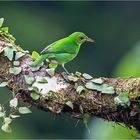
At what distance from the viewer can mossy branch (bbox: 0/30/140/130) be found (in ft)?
14.2

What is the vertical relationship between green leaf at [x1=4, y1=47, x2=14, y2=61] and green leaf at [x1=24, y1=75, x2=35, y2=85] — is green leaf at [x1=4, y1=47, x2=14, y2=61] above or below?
above

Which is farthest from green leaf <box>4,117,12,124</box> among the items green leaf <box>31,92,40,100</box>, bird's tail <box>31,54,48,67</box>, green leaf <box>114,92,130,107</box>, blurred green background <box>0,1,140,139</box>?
blurred green background <box>0,1,140,139</box>

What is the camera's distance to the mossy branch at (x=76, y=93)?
14.2ft

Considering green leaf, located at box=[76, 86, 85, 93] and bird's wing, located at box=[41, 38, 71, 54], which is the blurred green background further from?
green leaf, located at box=[76, 86, 85, 93]

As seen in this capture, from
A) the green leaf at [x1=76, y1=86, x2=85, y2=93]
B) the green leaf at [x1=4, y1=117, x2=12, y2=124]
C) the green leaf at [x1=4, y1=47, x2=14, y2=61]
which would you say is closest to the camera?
the green leaf at [x1=76, y1=86, x2=85, y2=93]

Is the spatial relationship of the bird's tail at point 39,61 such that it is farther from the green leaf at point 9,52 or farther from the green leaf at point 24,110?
the green leaf at point 24,110

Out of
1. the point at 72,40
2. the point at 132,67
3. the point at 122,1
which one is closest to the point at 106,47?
the point at 122,1

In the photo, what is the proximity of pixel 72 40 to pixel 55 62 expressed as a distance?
0.73 feet

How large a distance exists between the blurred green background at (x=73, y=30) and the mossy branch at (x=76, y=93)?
497 inches

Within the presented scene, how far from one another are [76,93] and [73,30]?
16721 mm

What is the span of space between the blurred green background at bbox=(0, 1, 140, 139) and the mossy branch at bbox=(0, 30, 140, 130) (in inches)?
497

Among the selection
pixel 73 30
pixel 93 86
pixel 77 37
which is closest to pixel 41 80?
pixel 93 86

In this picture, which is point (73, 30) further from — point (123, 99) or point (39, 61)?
point (123, 99)

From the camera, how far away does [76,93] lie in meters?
4.43
